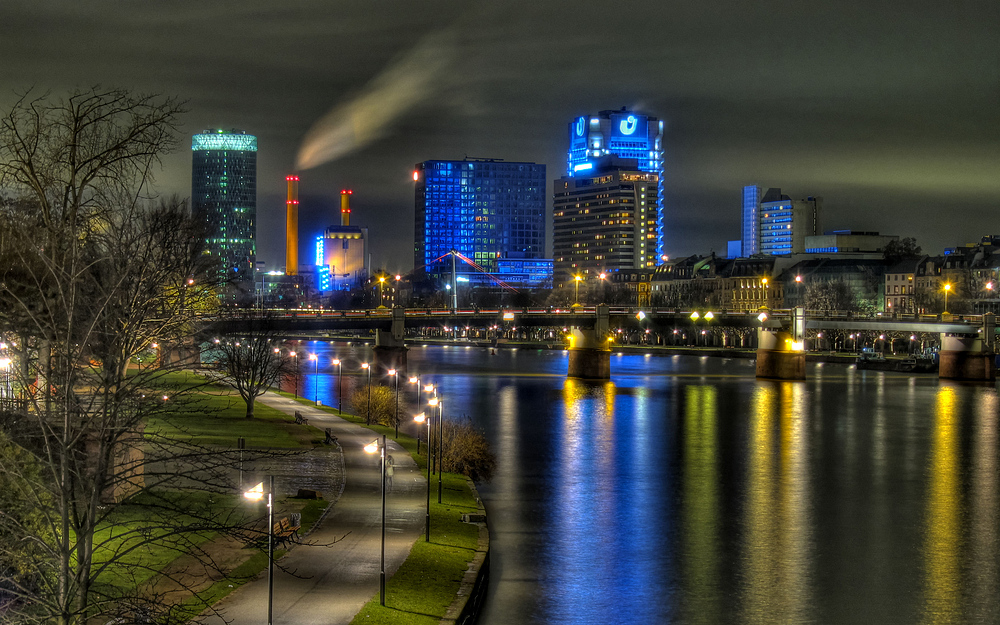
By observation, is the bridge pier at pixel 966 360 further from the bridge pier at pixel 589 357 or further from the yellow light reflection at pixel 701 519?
the yellow light reflection at pixel 701 519

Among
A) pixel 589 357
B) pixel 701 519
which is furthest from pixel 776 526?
pixel 589 357

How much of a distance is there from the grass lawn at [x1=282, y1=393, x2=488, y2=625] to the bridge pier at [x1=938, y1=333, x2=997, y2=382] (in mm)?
77271

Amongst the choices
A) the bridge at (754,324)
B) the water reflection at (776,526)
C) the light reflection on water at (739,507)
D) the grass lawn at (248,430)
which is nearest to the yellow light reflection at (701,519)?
the light reflection on water at (739,507)

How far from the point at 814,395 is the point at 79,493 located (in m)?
75.3

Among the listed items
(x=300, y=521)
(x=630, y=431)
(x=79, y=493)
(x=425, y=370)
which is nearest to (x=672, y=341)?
(x=425, y=370)

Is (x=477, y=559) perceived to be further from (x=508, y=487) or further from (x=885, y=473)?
(x=885, y=473)

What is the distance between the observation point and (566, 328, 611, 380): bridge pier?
3755 inches

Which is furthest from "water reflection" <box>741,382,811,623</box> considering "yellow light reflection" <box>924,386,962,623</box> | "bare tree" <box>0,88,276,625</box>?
"bare tree" <box>0,88,276,625</box>

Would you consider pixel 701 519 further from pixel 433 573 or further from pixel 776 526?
pixel 433 573

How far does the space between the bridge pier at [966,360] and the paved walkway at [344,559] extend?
76.3 m

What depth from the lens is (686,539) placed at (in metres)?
33.3

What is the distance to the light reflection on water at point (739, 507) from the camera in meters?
26.7

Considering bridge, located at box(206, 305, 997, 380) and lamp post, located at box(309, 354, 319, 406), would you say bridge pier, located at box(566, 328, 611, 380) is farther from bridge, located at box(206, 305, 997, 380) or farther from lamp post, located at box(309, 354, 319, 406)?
lamp post, located at box(309, 354, 319, 406)

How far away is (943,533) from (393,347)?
221 feet
